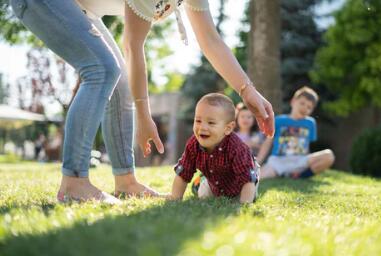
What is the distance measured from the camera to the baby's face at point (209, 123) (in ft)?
10.9

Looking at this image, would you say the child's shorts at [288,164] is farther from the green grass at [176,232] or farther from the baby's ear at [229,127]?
the green grass at [176,232]

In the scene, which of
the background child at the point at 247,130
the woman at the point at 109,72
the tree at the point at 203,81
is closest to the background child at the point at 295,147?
the background child at the point at 247,130

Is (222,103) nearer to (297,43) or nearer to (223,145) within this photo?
(223,145)

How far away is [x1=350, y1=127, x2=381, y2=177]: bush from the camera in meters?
10.0

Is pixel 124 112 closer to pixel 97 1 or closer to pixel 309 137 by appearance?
pixel 97 1

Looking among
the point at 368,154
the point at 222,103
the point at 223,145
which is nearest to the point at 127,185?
the point at 223,145

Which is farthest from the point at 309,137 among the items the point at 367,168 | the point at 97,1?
the point at 97,1

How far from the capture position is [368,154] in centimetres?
1018

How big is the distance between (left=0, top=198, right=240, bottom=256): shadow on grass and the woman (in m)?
0.85

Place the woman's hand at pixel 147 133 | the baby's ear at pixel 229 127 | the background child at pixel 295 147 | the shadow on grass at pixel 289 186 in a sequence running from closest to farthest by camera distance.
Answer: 1. the woman's hand at pixel 147 133
2. the baby's ear at pixel 229 127
3. the shadow on grass at pixel 289 186
4. the background child at pixel 295 147

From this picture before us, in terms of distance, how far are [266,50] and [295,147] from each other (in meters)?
2.74

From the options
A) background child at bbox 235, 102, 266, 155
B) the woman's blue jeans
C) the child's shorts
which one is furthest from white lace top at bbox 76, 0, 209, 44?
background child at bbox 235, 102, 266, 155

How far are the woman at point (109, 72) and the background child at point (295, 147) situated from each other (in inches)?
148

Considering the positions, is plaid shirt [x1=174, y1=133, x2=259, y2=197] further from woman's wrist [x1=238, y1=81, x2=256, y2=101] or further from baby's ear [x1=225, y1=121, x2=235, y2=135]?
woman's wrist [x1=238, y1=81, x2=256, y2=101]
